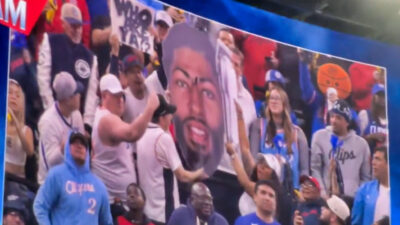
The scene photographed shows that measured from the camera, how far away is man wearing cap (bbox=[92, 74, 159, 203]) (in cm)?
316

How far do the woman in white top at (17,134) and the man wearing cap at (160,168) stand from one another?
0.55 metres

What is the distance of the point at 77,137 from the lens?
3078mm

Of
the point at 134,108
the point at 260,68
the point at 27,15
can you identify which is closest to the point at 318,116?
the point at 260,68

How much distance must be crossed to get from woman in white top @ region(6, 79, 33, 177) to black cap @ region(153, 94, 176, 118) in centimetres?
66

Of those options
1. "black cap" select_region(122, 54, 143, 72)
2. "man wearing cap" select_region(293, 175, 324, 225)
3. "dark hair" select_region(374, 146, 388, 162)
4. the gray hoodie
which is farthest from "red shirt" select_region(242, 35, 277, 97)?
"dark hair" select_region(374, 146, 388, 162)

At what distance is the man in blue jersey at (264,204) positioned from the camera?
3621mm

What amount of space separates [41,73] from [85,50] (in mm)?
257

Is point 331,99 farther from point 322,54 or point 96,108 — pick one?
point 96,108

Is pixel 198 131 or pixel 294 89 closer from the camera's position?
pixel 198 131

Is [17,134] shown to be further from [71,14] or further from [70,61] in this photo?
[71,14]

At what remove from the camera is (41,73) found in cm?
300

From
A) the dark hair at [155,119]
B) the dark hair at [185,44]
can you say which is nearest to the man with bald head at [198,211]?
the dark hair at [155,119]

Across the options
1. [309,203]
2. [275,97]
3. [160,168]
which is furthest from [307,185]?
[160,168]

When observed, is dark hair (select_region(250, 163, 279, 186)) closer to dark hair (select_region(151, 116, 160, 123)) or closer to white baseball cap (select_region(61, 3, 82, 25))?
dark hair (select_region(151, 116, 160, 123))
